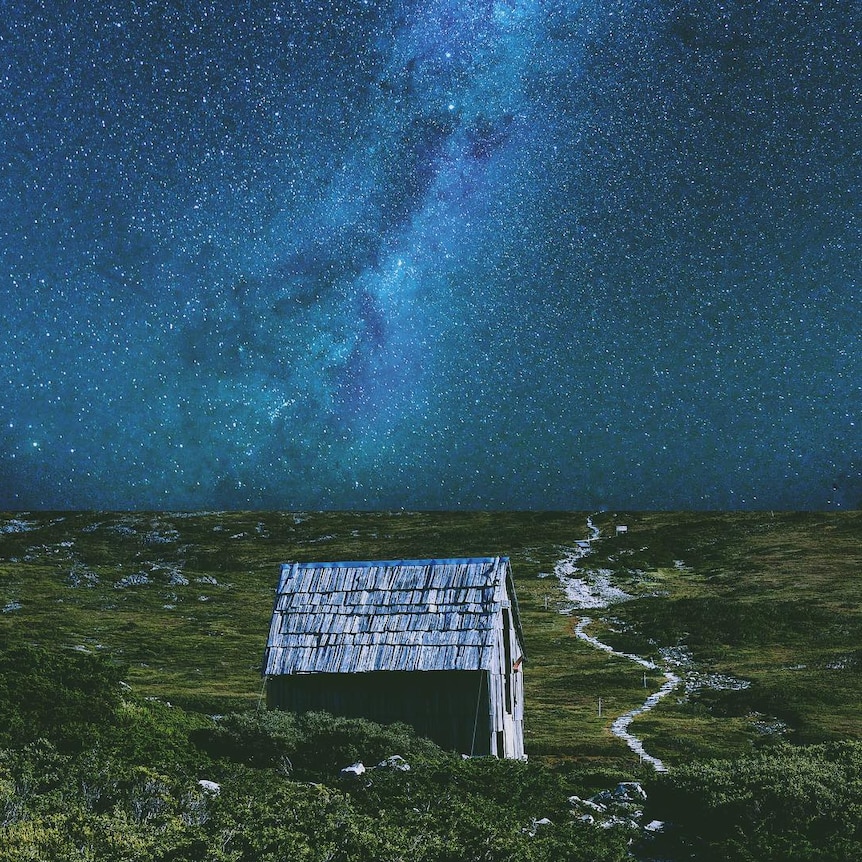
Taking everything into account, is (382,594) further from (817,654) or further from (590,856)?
(817,654)

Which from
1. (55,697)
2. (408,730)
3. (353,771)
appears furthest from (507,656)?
(55,697)

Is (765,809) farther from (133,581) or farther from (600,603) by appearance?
(133,581)

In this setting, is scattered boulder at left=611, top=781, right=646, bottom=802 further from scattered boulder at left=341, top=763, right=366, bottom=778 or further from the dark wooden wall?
the dark wooden wall

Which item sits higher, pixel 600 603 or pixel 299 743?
pixel 600 603

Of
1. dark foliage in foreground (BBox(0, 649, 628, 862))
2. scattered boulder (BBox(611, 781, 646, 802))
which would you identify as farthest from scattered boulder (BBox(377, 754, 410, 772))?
scattered boulder (BBox(611, 781, 646, 802))

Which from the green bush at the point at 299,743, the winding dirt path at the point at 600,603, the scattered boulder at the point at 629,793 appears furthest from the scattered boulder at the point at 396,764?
the winding dirt path at the point at 600,603

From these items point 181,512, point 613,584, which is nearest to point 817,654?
point 613,584

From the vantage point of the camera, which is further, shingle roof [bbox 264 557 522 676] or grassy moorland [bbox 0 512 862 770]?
grassy moorland [bbox 0 512 862 770]
